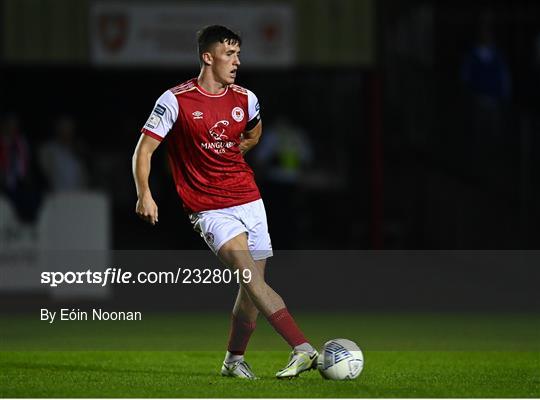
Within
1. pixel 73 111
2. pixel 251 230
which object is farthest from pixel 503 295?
pixel 73 111

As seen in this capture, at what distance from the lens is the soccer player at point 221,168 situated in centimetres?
957

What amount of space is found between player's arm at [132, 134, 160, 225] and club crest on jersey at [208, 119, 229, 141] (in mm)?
392

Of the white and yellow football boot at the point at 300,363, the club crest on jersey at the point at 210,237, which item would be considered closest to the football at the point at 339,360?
the white and yellow football boot at the point at 300,363

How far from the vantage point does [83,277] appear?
17.2 m

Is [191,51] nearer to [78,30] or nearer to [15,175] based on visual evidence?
[78,30]

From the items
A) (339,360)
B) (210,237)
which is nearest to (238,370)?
(339,360)

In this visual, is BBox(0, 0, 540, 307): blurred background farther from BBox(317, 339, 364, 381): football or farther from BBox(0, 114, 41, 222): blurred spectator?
BBox(317, 339, 364, 381): football

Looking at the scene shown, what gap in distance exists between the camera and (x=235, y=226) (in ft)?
31.8

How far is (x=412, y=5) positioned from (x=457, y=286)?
6.61 m

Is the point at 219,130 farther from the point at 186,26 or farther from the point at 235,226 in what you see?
the point at 186,26

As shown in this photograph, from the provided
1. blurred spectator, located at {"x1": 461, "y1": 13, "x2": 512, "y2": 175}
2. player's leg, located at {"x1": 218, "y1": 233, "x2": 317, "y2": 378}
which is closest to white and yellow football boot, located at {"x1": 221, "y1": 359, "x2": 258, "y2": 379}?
player's leg, located at {"x1": 218, "y1": 233, "x2": 317, "y2": 378}

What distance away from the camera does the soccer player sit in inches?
377

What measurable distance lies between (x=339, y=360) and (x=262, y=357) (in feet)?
6.89

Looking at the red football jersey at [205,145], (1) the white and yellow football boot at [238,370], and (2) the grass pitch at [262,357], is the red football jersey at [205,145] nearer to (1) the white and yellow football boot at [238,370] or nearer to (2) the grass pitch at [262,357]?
(1) the white and yellow football boot at [238,370]
